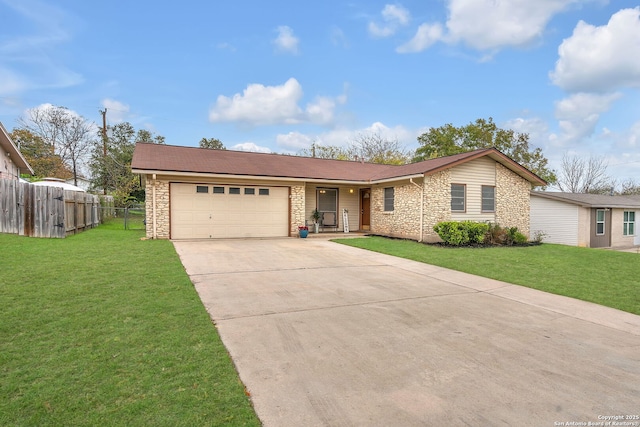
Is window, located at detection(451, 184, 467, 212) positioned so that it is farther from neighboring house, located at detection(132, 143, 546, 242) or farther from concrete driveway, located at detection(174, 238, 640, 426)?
concrete driveway, located at detection(174, 238, 640, 426)

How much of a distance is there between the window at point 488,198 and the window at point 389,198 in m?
3.89

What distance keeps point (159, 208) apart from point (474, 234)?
1193 centimetres

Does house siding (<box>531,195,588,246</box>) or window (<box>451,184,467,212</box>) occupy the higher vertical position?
window (<box>451,184,467,212</box>)

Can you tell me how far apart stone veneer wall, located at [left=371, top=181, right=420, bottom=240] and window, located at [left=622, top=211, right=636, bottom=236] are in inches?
600

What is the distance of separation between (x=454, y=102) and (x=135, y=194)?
2679 cm

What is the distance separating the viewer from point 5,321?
151 inches

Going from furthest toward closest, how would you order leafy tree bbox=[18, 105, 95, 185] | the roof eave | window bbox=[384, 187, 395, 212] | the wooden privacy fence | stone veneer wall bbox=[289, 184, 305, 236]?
leafy tree bbox=[18, 105, 95, 185], window bbox=[384, 187, 395, 212], the roof eave, stone veneer wall bbox=[289, 184, 305, 236], the wooden privacy fence

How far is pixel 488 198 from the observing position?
14898mm

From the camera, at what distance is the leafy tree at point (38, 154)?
3009 centimetres

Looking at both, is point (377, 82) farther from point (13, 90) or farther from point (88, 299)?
point (13, 90)

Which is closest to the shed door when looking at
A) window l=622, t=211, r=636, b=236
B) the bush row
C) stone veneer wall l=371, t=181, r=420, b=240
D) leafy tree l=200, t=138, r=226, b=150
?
window l=622, t=211, r=636, b=236

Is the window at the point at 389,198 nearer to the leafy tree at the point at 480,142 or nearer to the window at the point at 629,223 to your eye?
the window at the point at 629,223

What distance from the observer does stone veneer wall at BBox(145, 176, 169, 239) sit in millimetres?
12516

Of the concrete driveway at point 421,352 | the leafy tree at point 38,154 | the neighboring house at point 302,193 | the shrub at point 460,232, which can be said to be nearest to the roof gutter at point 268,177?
the neighboring house at point 302,193
